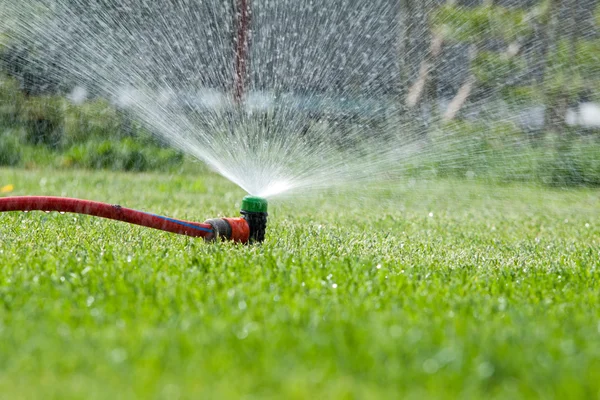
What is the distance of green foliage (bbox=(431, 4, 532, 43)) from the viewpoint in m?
11.7

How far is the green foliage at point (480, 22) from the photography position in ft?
38.3

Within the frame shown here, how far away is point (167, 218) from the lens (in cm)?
328

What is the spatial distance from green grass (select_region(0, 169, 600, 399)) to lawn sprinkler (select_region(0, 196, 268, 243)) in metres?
0.09

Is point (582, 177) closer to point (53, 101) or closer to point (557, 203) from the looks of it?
point (557, 203)

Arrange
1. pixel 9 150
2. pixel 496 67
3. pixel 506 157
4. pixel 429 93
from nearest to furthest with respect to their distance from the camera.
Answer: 1. pixel 9 150
2. pixel 506 157
3. pixel 429 93
4. pixel 496 67

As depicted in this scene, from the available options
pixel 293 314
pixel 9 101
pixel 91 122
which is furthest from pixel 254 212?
pixel 9 101

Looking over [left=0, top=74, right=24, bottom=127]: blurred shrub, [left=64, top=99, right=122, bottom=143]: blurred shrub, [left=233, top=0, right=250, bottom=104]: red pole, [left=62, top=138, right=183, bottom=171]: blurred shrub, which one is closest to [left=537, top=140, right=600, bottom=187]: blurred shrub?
[left=233, top=0, right=250, bottom=104]: red pole

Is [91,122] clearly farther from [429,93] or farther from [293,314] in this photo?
[293,314]

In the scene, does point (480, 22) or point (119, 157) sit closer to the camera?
point (119, 157)

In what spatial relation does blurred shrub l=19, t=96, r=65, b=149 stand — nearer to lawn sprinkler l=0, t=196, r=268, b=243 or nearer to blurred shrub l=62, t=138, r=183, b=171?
blurred shrub l=62, t=138, r=183, b=171

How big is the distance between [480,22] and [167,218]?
9.78 m

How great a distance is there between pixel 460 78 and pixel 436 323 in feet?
37.2

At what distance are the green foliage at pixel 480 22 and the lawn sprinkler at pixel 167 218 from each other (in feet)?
29.0

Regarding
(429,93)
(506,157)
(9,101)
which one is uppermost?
(429,93)
